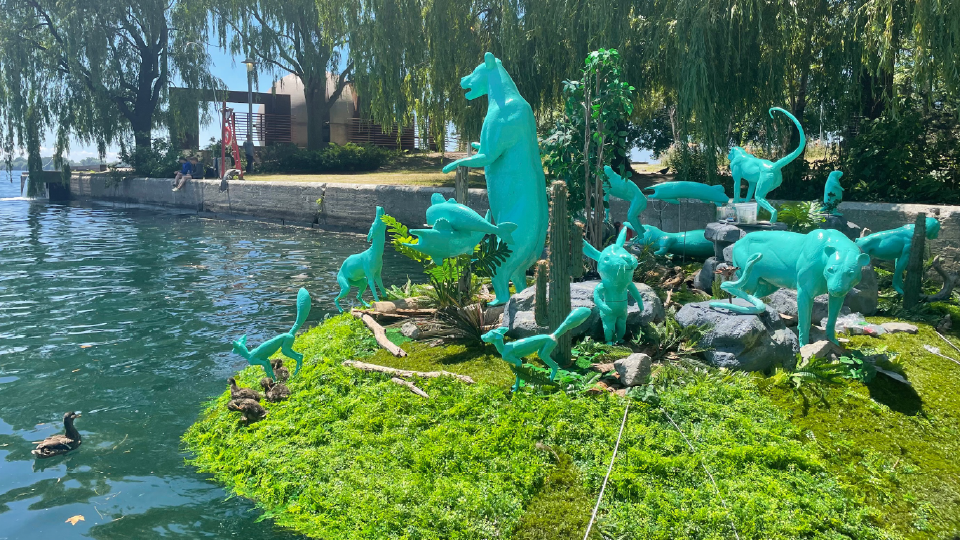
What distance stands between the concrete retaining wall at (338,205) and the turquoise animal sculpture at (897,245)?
7.85 ft

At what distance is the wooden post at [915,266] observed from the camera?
765 cm

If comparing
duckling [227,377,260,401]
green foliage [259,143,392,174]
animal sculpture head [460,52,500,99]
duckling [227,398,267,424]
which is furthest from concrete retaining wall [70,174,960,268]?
duckling [227,398,267,424]

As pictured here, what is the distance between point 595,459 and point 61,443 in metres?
4.28

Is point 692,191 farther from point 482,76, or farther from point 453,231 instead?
point 453,231

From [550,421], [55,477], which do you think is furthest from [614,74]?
[55,477]

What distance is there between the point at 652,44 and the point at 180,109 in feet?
65.3

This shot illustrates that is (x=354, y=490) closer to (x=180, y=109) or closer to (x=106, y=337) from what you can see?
(x=106, y=337)

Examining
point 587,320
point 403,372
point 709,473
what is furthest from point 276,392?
point 709,473

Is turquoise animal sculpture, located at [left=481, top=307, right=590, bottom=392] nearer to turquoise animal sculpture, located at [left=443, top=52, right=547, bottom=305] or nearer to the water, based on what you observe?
turquoise animal sculpture, located at [left=443, top=52, right=547, bottom=305]

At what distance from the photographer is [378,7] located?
19781 mm

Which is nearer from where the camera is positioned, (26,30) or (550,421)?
(550,421)

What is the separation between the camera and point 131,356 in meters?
8.15

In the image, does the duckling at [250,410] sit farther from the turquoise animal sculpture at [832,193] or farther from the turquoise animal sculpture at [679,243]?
the turquoise animal sculpture at [832,193]

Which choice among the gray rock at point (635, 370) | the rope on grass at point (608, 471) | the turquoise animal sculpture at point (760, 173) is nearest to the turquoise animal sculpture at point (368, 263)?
the gray rock at point (635, 370)
